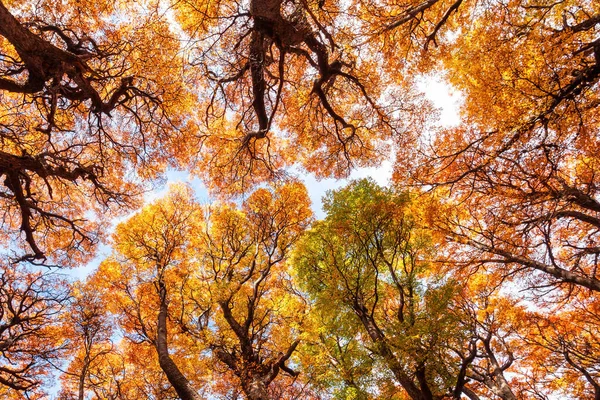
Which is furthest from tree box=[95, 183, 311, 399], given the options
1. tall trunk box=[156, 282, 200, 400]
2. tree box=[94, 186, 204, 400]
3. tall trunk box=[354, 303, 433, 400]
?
tall trunk box=[354, 303, 433, 400]

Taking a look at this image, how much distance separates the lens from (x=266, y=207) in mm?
10883

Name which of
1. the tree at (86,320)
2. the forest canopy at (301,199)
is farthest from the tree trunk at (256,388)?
the tree at (86,320)

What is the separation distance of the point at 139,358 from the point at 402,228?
11.8 metres

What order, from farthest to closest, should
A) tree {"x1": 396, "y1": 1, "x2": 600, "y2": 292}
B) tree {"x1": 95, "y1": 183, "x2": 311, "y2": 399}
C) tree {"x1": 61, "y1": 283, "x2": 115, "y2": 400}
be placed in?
tree {"x1": 61, "y1": 283, "x2": 115, "y2": 400}
tree {"x1": 95, "y1": 183, "x2": 311, "y2": 399}
tree {"x1": 396, "y1": 1, "x2": 600, "y2": 292}

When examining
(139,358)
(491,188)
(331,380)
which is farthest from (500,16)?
(139,358)

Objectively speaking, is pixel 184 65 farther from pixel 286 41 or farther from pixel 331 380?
pixel 331 380

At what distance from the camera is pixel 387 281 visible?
1000 cm

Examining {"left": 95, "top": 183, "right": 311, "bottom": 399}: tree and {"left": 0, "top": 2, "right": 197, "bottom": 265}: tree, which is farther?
{"left": 95, "top": 183, "right": 311, "bottom": 399}: tree

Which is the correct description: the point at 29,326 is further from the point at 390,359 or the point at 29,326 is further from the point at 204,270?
the point at 390,359

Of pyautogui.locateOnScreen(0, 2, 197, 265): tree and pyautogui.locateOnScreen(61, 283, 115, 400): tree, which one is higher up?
pyautogui.locateOnScreen(0, 2, 197, 265): tree

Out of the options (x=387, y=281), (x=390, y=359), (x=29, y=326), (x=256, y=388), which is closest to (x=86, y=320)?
(x=29, y=326)

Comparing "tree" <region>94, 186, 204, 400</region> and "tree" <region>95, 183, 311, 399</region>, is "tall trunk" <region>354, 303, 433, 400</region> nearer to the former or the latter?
"tree" <region>95, 183, 311, 399</region>

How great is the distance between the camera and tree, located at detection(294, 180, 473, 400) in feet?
20.0

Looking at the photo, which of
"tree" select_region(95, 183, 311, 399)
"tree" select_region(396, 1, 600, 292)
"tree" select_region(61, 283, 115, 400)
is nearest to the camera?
"tree" select_region(396, 1, 600, 292)
